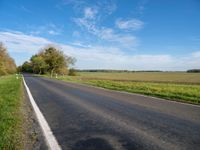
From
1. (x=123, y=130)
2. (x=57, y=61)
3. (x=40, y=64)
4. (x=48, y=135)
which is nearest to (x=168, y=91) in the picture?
(x=123, y=130)

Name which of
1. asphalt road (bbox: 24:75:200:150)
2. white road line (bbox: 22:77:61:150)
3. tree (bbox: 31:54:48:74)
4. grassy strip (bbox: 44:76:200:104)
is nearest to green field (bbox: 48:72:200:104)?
grassy strip (bbox: 44:76:200:104)

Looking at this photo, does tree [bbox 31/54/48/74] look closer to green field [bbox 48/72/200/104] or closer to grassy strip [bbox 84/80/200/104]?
green field [bbox 48/72/200/104]

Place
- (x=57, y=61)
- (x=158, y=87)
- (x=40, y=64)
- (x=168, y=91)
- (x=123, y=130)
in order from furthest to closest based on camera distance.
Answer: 1. (x=40, y=64)
2. (x=57, y=61)
3. (x=158, y=87)
4. (x=168, y=91)
5. (x=123, y=130)

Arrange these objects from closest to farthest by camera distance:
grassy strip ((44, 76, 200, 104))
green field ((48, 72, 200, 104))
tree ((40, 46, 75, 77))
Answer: grassy strip ((44, 76, 200, 104)), green field ((48, 72, 200, 104)), tree ((40, 46, 75, 77))

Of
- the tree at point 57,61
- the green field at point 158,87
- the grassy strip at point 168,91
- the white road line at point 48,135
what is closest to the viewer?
the white road line at point 48,135

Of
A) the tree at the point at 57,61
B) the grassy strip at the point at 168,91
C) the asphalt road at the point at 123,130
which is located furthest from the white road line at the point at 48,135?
the tree at the point at 57,61

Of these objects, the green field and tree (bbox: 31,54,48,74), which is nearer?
the green field

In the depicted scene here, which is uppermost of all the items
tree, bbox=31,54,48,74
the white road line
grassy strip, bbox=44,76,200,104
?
tree, bbox=31,54,48,74

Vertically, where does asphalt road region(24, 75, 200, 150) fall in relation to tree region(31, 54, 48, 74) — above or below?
below

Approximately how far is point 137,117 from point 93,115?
1.49 m

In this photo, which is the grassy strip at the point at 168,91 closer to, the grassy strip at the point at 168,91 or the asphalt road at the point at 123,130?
the grassy strip at the point at 168,91

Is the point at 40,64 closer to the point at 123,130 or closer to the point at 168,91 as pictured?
the point at 168,91

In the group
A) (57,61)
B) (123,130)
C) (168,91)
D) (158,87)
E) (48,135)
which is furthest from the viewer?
(57,61)

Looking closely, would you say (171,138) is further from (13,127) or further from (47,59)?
(47,59)
